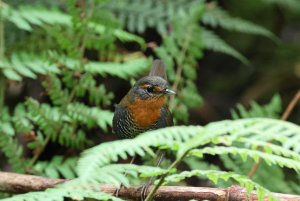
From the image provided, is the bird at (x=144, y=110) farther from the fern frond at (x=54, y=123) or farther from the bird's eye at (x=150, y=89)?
the fern frond at (x=54, y=123)

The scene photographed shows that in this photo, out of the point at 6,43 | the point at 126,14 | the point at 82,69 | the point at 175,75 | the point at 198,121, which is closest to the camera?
the point at 82,69

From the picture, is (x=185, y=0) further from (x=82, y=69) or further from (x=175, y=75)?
(x=82, y=69)

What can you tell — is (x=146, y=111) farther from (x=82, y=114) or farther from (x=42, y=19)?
(x=42, y=19)

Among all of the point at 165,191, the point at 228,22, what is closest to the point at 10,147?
the point at 165,191

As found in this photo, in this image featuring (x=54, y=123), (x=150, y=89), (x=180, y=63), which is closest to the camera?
(x=54, y=123)

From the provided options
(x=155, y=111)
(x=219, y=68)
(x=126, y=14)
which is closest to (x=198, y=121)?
(x=219, y=68)

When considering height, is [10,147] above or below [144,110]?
below

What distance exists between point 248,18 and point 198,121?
128 centimetres

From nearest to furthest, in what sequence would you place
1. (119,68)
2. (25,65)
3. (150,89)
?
(25,65) < (150,89) < (119,68)

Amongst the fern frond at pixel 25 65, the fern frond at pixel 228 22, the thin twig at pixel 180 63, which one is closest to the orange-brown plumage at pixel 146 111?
the thin twig at pixel 180 63

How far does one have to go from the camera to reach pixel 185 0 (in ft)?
19.0

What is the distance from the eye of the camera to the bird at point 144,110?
13.7ft

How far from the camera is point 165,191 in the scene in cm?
297

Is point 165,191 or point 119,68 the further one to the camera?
point 119,68
